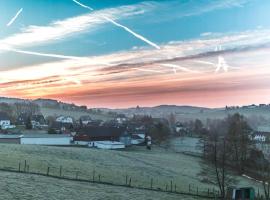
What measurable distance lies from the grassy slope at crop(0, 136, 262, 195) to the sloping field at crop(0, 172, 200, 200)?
5441 millimetres

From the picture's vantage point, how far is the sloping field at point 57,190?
3522 centimetres

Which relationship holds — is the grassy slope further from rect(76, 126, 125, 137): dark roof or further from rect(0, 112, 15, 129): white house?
rect(0, 112, 15, 129): white house

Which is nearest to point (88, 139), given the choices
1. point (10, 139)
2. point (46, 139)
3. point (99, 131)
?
point (99, 131)

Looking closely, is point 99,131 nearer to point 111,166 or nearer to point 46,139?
point 46,139

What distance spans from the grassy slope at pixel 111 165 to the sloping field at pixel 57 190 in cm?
544

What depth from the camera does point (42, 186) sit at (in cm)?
3916

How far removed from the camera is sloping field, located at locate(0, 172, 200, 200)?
1387 inches

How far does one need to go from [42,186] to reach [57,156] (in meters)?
26.3

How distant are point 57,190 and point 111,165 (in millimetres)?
24506

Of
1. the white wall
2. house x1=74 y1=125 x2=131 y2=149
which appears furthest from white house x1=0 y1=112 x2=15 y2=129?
the white wall

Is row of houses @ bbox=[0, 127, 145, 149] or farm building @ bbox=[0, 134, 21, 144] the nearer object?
farm building @ bbox=[0, 134, 21, 144]

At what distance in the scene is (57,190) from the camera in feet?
127

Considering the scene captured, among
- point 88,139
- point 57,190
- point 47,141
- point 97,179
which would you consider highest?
point 88,139

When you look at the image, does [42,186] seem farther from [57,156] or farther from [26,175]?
[57,156]
